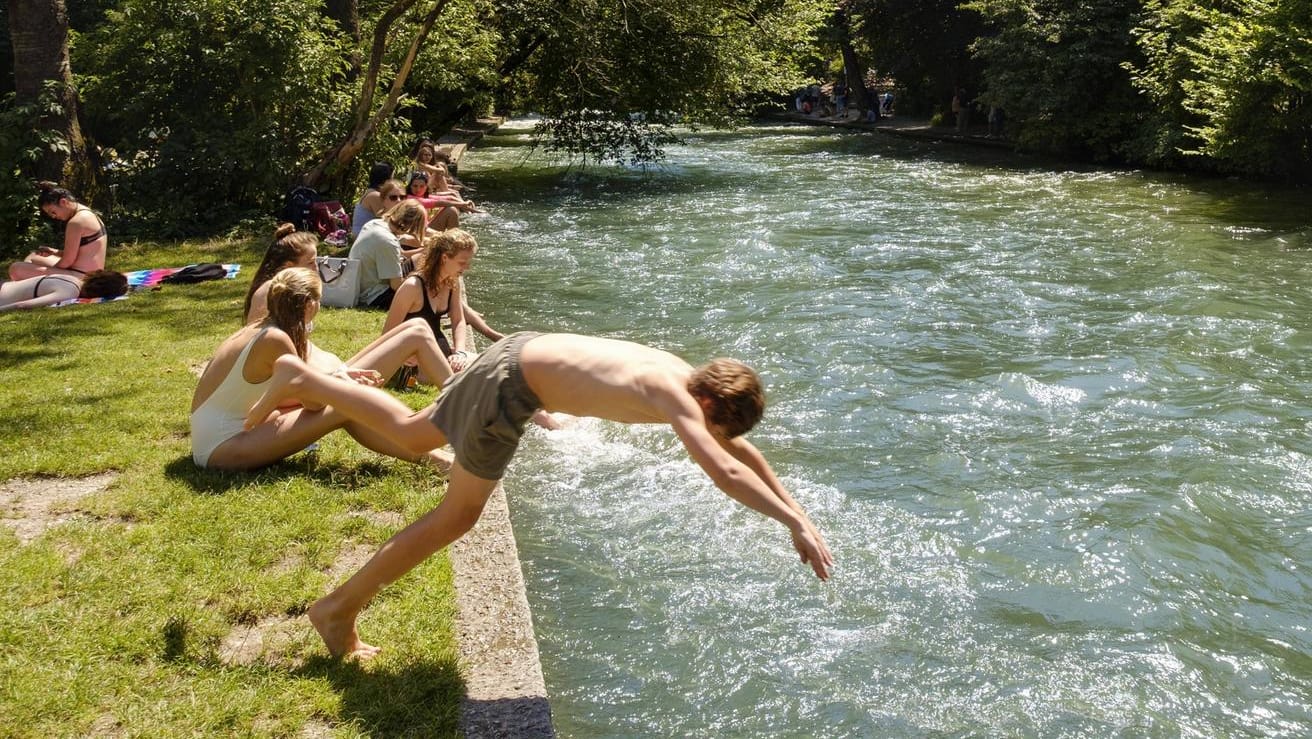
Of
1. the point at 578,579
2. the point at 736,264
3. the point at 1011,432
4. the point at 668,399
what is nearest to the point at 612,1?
the point at 736,264

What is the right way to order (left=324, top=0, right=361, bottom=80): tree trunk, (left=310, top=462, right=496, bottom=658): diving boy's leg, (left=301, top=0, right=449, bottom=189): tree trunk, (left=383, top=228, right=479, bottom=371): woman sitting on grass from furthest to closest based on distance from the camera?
(left=324, top=0, right=361, bottom=80): tree trunk → (left=301, top=0, right=449, bottom=189): tree trunk → (left=383, top=228, right=479, bottom=371): woman sitting on grass → (left=310, top=462, right=496, bottom=658): diving boy's leg

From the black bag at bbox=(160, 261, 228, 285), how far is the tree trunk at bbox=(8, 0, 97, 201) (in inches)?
130

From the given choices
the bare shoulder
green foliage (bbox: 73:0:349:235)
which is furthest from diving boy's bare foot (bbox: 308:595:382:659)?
green foliage (bbox: 73:0:349:235)

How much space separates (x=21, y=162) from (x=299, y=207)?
126 inches

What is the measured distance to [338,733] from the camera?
4023 mm

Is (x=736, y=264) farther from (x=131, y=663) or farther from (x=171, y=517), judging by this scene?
(x=131, y=663)

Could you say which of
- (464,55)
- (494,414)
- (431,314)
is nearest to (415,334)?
(431,314)

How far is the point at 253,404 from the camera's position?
629cm

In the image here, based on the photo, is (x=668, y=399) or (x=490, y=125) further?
(x=490, y=125)

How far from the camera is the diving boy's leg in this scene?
4473mm

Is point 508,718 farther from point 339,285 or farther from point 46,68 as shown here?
point 46,68

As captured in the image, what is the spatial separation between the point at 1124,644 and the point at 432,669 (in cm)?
331

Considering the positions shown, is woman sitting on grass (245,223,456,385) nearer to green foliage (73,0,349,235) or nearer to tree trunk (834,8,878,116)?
green foliage (73,0,349,235)

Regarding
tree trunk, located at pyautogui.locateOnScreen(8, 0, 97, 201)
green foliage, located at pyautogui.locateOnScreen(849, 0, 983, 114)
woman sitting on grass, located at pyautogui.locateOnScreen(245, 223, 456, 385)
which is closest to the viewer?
woman sitting on grass, located at pyautogui.locateOnScreen(245, 223, 456, 385)
